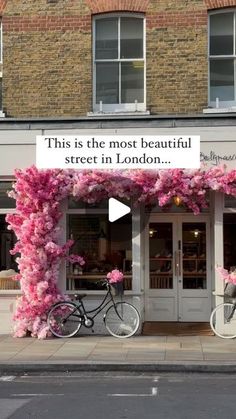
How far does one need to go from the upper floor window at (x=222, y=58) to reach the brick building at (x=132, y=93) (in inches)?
0.8

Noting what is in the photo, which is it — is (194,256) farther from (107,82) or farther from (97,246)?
(107,82)

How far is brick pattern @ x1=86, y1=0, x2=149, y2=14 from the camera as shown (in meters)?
13.2

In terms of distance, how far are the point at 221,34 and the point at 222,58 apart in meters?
0.51

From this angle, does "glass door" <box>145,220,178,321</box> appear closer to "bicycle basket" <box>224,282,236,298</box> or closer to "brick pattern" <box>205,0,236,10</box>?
"bicycle basket" <box>224,282,236,298</box>

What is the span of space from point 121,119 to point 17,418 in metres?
7.48

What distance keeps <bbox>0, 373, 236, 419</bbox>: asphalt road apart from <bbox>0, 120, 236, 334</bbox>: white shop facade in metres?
3.62

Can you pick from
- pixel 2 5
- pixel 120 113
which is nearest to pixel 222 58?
pixel 120 113

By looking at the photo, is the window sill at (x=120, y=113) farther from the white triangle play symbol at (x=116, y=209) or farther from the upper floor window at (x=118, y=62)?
the white triangle play symbol at (x=116, y=209)

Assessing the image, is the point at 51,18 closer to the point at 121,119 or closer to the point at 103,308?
the point at 121,119

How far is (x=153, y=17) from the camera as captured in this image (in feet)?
43.2

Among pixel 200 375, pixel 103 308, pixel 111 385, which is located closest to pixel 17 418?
pixel 111 385

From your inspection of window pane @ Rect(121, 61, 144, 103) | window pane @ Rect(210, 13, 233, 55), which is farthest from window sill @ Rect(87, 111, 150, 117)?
window pane @ Rect(210, 13, 233, 55)

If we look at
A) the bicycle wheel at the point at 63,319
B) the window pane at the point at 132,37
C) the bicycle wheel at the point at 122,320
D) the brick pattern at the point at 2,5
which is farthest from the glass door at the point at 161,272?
the brick pattern at the point at 2,5

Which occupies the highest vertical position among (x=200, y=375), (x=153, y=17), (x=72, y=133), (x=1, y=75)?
(x=153, y=17)
